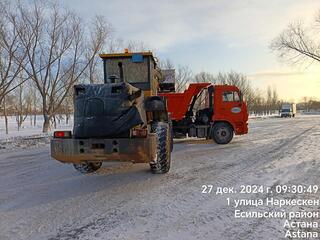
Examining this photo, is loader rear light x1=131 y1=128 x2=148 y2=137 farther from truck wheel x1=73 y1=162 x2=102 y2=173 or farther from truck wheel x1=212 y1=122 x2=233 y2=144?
truck wheel x1=212 y1=122 x2=233 y2=144

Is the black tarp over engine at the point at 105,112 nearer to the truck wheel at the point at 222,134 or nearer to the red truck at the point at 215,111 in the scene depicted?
the red truck at the point at 215,111

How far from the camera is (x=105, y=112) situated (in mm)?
6504

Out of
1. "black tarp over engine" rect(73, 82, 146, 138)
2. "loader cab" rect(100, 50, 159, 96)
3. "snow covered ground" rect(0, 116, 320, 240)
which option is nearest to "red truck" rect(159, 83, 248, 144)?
"snow covered ground" rect(0, 116, 320, 240)

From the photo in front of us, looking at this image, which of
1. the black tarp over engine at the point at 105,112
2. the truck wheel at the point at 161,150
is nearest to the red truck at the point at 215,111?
the truck wheel at the point at 161,150

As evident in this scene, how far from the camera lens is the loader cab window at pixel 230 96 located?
14461mm

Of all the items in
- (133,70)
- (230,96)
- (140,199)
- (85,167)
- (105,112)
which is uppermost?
(133,70)

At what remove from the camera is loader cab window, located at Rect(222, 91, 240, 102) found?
14.5 metres

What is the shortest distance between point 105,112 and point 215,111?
8642mm

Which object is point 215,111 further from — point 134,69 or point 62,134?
point 62,134

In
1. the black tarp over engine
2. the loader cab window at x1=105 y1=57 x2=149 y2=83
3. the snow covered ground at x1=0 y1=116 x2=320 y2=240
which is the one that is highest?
the loader cab window at x1=105 y1=57 x2=149 y2=83

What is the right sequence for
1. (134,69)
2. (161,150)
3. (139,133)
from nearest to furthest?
(139,133) → (161,150) → (134,69)

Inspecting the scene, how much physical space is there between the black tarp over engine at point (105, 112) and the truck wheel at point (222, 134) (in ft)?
27.1

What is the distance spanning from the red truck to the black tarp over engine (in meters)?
7.83

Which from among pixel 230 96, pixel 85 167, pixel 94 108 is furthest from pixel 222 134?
pixel 94 108
